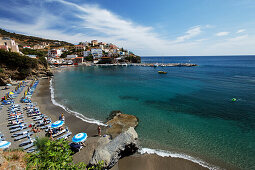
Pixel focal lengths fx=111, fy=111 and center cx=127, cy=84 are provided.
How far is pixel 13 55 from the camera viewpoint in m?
36.6

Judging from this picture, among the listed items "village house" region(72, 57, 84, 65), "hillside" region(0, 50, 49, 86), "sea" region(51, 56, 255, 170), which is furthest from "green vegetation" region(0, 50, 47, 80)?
"village house" region(72, 57, 84, 65)

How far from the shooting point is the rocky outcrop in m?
13.8

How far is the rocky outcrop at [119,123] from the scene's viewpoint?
13844mm

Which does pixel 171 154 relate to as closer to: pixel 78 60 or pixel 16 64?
pixel 16 64

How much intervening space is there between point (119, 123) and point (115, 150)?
6181 mm

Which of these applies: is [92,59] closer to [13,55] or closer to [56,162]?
[13,55]

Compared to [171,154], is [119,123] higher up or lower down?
higher up

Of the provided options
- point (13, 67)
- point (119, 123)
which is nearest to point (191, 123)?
point (119, 123)

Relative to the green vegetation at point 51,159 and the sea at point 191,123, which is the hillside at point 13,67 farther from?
the green vegetation at point 51,159

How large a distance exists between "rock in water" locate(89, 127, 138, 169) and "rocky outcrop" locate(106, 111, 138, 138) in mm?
3286

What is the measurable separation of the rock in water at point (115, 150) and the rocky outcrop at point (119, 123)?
10.8ft

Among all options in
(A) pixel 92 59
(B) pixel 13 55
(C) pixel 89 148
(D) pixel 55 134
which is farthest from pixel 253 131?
(A) pixel 92 59

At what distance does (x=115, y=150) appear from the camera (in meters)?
9.20

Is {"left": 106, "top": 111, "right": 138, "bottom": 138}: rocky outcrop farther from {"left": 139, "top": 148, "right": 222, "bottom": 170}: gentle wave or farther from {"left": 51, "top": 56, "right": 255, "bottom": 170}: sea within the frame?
{"left": 139, "top": 148, "right": 222, "bottom": 170}: gentle wave
